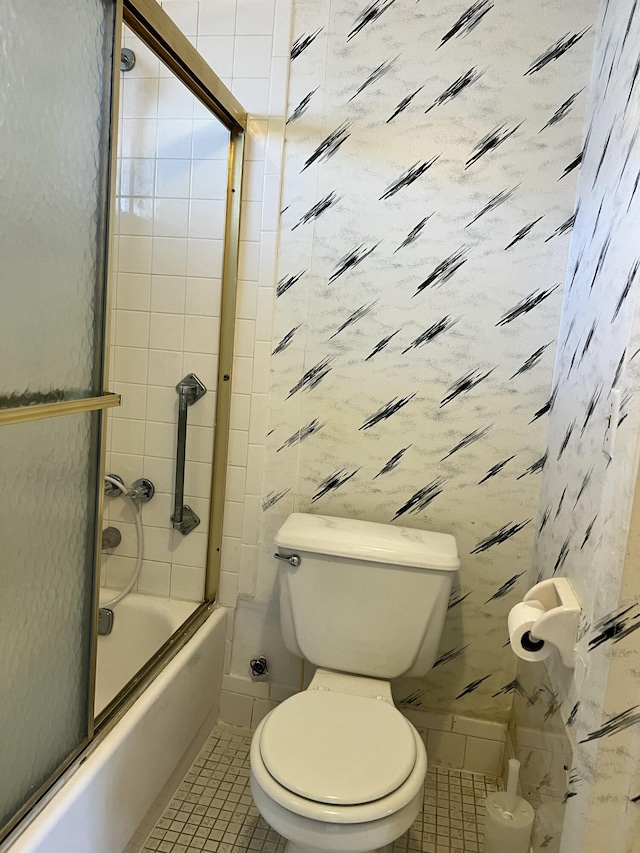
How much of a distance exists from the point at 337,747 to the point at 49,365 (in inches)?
39.0

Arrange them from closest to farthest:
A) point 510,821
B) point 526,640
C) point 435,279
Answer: point 526,640
point 510,821
point 435,279

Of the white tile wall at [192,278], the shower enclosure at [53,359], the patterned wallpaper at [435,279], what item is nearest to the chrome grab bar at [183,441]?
the white tile wall at [192,278]

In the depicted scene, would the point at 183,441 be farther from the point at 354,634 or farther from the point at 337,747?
the point at 337,747

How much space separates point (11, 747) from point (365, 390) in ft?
4.08

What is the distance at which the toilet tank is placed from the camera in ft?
5.69

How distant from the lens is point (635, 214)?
1264 millimetres

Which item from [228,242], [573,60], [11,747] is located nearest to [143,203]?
[228,242]

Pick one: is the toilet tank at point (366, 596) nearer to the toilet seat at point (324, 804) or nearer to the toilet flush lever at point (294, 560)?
the toilet flush lever at point (294, 560)

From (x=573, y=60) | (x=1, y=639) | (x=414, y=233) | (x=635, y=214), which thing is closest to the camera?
(x=1, y=639)

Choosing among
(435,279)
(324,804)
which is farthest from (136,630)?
(435,279)

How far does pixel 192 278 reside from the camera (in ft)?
6.50

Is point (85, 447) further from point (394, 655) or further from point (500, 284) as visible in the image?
point (500, 284)

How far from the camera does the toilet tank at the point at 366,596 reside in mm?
1735

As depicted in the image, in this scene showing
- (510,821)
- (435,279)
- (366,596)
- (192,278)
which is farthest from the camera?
(192,278)
